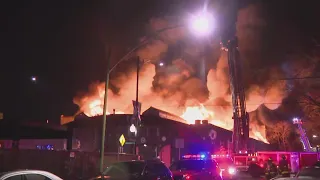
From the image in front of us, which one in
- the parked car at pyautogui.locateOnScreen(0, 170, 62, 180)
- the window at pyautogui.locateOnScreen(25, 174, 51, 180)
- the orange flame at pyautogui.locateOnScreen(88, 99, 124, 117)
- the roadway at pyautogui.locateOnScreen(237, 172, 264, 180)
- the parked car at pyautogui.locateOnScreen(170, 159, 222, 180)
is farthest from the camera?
the orange flame at pyautogui.locateOnScreen(88, 99, 124, 117)

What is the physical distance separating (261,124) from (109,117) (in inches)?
1332

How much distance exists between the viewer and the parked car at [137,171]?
13016 millimetres

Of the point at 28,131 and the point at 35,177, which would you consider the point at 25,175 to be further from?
the point at 28,131

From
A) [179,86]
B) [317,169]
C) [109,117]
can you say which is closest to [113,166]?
[317,169]

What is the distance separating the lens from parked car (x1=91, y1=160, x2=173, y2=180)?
13.0m

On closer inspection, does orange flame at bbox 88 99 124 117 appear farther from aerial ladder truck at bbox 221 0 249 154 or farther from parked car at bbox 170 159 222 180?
parked car at bbox 170 159 222 180

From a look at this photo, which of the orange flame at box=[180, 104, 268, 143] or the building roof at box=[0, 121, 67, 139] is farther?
the orange flame at box=[180, 104, 268, 143]

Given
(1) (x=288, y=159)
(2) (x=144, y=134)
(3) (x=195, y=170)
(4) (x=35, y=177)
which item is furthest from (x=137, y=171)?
(2) (x=144, y=134)

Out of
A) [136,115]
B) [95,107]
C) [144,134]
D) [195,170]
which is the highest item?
[95,107]

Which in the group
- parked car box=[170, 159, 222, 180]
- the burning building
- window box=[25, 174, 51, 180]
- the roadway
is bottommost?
the roadway

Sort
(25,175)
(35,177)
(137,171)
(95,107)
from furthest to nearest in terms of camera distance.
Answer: (95,107) → (137,171) → (35,177) → (25,175)

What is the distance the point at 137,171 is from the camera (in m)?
13.2

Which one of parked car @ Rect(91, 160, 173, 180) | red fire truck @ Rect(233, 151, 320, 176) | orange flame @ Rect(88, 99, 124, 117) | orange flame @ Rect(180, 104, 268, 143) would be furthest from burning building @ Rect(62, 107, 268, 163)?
parked car @ Rect(91, 160, 173, 180)

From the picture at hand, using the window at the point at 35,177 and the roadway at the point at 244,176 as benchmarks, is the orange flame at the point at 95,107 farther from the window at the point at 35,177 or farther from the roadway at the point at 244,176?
the window at the point at 35,177
